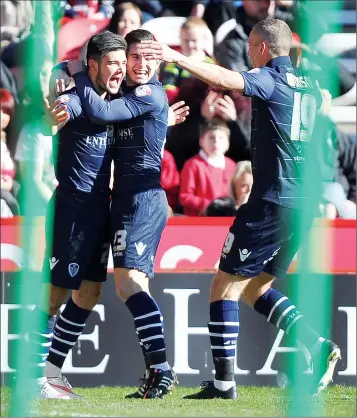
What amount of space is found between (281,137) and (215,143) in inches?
86.3

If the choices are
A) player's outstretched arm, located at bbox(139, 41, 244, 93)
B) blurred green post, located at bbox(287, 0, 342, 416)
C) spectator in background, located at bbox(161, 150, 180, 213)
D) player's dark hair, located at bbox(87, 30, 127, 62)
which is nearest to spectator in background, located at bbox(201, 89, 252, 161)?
spectator in background, located at bbox(161, 150, 180, 213)

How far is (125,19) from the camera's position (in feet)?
26.6

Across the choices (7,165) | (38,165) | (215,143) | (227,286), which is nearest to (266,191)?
(227,286)

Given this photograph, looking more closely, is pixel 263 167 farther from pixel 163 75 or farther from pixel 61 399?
pixel 163 75

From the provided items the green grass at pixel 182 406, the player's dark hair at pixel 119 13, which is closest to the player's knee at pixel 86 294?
the green grass at pixel 182 406

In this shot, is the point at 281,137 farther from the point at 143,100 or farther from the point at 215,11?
the point at 215,11

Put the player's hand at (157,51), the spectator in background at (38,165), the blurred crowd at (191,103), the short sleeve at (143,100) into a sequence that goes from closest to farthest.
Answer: the player's hand at (157,51)
the short sleeve at (143,100)
the spectator in background at (38,165)
the blurred crowd at (191,103)

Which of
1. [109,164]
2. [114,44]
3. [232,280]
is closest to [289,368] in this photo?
[232,280]

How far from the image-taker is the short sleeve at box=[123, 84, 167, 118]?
565 centimetres

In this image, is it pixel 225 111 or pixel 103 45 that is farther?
pixel 225 111

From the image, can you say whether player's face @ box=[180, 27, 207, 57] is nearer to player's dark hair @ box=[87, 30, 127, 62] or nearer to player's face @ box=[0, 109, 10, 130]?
player's face @ box=[0, 109, 10, 130]

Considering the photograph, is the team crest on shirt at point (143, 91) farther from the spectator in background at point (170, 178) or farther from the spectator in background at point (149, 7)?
the spectator in background at point (149, 7)

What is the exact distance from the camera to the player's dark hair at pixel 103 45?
5723 millimetres

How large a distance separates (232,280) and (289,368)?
146cm
